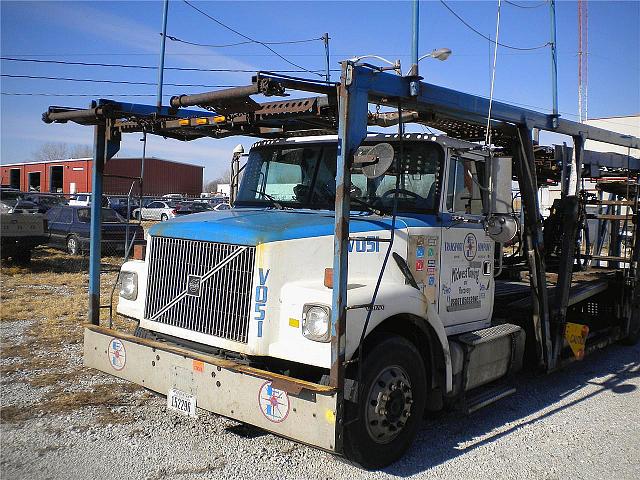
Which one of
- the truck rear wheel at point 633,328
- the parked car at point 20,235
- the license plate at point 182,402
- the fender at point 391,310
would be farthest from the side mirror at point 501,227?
the parked car at point 20,235

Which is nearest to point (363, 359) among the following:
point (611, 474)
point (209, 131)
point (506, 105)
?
point (611, 474)

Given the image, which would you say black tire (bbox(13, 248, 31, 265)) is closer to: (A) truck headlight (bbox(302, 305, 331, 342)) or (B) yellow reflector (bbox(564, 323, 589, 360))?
(B) yellow reflector (bbox(564, 323, 589, 360))

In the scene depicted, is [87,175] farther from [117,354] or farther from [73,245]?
[117,354]

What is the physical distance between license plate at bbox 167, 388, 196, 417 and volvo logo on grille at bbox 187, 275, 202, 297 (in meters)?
0.74

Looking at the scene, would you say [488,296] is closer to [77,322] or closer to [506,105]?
[506,105]

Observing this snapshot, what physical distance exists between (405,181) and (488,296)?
159 centimetres

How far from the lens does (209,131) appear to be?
5.64 m

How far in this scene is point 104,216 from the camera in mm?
18953

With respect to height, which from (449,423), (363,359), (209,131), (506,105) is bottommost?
(449,423)

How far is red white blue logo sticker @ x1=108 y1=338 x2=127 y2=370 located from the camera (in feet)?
16.2

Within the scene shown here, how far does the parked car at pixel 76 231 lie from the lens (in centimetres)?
1706

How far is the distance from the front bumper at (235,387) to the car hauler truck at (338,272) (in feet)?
0.04

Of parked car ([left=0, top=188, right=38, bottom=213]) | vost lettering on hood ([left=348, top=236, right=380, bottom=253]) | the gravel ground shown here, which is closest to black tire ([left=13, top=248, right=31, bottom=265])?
parked car ([left=0, top=188, right=38, bottom=213])

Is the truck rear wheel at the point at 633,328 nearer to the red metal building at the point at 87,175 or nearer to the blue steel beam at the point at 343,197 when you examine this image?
the blue steel beam at the point at 343,197
